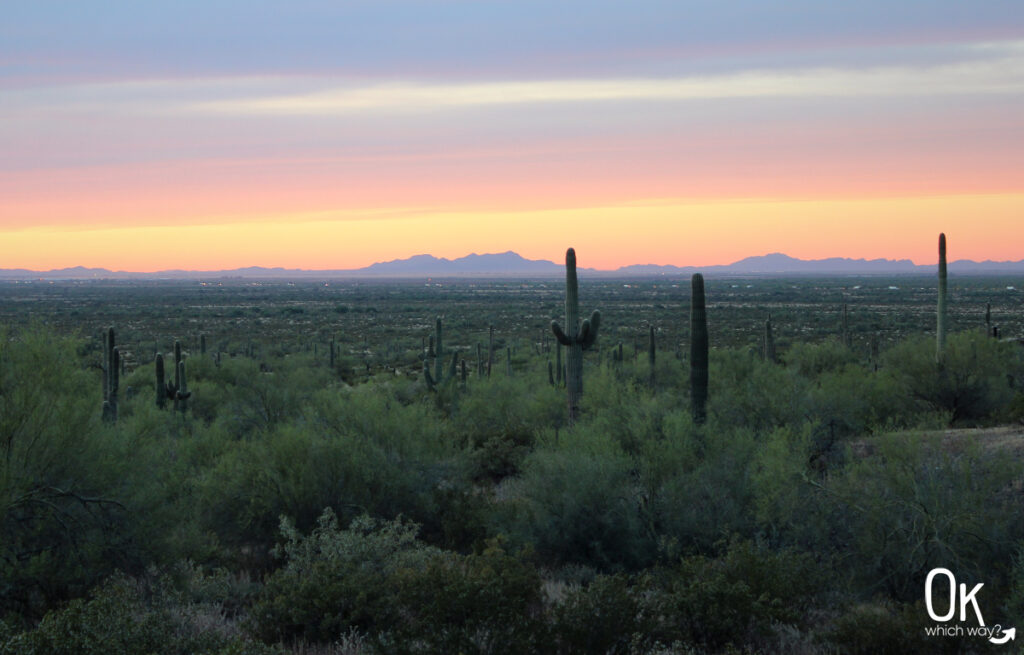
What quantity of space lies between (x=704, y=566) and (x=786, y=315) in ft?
256

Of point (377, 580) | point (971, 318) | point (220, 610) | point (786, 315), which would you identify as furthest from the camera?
point (786, 315)

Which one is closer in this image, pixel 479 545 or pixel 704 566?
pixel 704 566

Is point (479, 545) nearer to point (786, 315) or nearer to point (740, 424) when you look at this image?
point (740, 424)

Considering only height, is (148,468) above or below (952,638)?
above

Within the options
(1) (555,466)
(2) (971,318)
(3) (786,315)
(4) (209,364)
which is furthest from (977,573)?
(3) (786,315)

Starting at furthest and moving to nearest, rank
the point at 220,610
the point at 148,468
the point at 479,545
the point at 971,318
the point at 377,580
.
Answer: the point at 971,318 → the point at 479,545 → the point at 148,468 → the point at 220,610 → the point at 377,580

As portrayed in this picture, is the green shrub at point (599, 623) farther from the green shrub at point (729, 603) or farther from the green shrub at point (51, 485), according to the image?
the green shrub at point (51, 485)

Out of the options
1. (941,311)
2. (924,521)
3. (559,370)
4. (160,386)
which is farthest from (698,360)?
(160,386)

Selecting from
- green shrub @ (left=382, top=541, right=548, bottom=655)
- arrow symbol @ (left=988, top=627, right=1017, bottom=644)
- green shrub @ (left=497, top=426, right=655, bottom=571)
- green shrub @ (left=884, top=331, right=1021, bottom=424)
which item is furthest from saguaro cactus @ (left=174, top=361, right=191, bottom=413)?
arrow symbol @ (left=988, top=627, right=1017, bottom=644)

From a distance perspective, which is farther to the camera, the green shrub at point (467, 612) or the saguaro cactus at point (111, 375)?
the saguaro cactus at point (111, 375)

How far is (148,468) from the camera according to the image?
1001 centimetres

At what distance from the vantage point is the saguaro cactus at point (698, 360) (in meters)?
15.6

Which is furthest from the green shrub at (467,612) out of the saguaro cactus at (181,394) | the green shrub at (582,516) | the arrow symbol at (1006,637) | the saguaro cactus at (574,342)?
the saguaro cactus at (181,394)

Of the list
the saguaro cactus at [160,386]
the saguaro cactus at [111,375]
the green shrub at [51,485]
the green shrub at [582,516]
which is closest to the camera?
the green shrub at [51,485]
